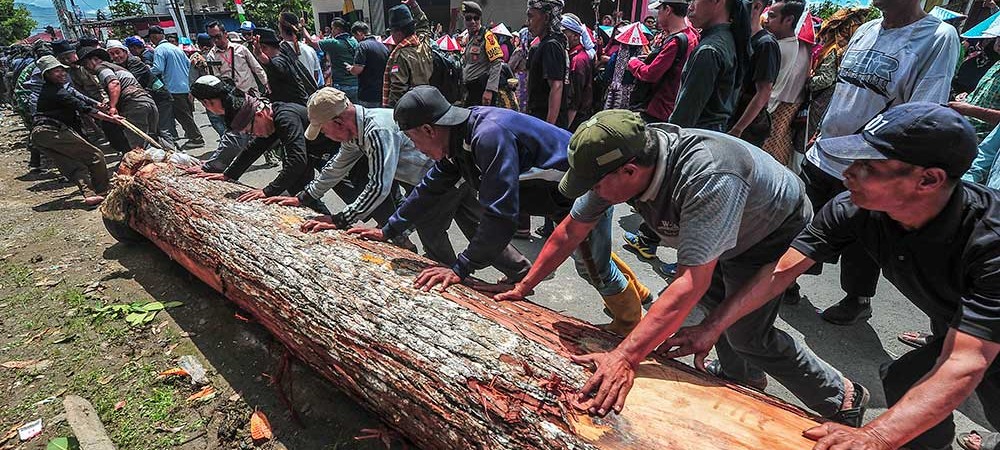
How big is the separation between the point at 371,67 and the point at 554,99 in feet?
7.80

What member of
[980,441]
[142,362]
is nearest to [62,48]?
[142,362]

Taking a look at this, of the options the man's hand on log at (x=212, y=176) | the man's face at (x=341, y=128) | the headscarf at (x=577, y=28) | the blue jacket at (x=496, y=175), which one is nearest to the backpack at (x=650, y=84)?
the blue jacket at (x=496, y=175)

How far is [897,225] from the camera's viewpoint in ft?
5.10

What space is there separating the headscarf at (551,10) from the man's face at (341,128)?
93.7 inches

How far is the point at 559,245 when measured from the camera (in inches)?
86.9

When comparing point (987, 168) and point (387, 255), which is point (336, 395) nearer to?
point (387, 255)

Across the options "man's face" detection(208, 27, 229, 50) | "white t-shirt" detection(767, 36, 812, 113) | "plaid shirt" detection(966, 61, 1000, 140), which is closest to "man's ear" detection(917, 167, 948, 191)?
"plaid shirt" detection(966, 61, 1000, 140)

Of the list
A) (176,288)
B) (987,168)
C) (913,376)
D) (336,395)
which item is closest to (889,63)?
(987,168)

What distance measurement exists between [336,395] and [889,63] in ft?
11.0

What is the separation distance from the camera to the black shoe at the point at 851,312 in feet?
9.84

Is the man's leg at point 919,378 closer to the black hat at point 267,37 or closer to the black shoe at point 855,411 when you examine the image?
the black shoe at point 855,411

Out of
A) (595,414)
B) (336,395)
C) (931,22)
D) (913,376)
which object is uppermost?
(931,22)

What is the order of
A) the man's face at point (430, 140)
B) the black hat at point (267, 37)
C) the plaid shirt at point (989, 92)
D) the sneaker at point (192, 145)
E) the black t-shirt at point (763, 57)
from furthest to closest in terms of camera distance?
the sneaker at point (192, 145) → the black hat at point (267, 37) → the black t-shirt at point (763, 57) → the plaid shirt at point (989, 92) → the man's face at point (430, 140)

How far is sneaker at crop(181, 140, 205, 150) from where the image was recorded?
7.58 meters
